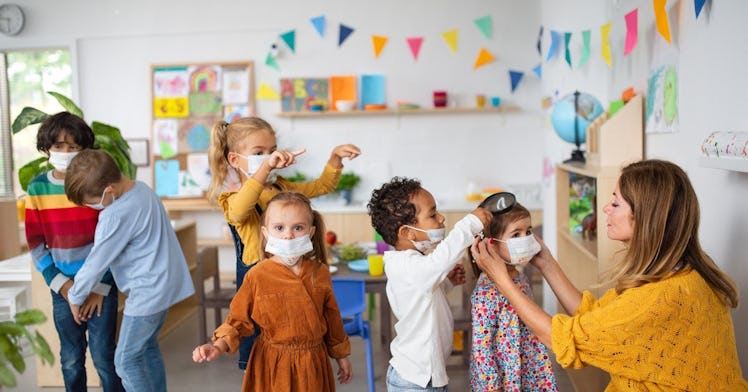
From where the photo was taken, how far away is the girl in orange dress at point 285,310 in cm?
197

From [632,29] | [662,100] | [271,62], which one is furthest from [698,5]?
[271,62]

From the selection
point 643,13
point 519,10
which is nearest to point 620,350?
point 643,13

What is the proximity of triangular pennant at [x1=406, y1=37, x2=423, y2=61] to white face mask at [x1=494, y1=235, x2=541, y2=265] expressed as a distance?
4443 millimetres

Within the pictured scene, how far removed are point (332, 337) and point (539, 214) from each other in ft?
13.2

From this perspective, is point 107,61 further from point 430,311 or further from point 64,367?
point 430,311

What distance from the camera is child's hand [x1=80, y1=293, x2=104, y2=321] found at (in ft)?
8.70

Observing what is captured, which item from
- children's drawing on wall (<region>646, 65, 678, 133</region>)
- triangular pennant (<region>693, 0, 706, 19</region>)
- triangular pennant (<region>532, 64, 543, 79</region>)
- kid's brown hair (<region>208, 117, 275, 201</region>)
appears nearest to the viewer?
triangular pennant (<region>693, 0, 706, 19</region>)

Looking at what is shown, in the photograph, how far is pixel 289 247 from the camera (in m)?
1.96

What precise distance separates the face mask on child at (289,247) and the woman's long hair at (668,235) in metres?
0.89

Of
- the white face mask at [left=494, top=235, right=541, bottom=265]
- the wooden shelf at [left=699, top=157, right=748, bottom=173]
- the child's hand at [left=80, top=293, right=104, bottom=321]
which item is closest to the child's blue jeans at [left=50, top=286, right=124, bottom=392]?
the child's hand at [left=80, top=293, right=104, bottom=321]

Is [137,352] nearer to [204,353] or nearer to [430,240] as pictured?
[204,353]

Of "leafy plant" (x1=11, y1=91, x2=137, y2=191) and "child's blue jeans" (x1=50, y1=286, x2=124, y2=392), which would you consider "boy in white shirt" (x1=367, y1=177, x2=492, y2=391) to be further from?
"leafy plant" (x1=11, y1=91, x2=137, y2=191)

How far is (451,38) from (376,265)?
333cm

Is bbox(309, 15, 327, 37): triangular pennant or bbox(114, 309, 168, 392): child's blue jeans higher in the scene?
bbox(309, 15, 327, 37): triangular pennant
